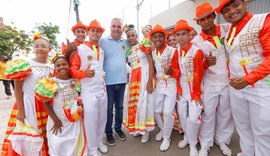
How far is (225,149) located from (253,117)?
1.04m

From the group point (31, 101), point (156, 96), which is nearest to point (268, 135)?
point (156, 96)

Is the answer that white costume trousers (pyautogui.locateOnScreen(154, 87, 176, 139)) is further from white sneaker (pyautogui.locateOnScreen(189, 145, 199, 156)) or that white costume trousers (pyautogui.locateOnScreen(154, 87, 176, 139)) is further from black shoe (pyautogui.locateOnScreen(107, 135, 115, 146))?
black shoe (pyautogui.locateOnScreen(107, 135, 115, 146))

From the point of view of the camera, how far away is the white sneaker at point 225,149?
270cm

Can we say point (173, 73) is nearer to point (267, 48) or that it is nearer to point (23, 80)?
point (267, 48)

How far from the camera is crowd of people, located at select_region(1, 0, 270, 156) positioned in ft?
6.38

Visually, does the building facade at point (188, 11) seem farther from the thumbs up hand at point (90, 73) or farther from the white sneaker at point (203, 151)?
the thumbs up hand at point (90, 73)

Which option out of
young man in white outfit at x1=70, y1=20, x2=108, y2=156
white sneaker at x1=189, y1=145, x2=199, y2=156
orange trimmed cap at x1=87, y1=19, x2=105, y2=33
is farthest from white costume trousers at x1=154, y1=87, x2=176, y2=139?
orange trimmed cap at x1=87, y1=19, x2=105, y2=33

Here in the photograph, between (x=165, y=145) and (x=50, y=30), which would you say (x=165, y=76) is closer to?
(x=165, y=145)

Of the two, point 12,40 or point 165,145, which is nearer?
point 165,145

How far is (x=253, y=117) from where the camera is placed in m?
1.98

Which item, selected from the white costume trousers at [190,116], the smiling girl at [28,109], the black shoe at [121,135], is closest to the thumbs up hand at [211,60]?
the white costume trousers at [190,116]

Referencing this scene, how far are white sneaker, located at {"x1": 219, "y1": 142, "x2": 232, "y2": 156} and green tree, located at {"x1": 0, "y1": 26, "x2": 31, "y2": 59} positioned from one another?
23.7m

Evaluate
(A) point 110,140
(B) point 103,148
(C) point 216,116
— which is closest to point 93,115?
(B) point 103,148

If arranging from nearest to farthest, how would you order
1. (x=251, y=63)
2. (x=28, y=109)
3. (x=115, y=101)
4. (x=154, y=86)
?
1. (x=251, y=63)
2. (x=28, y=109)
3. (x=154, y=86)
4. (x=115, y=101)
